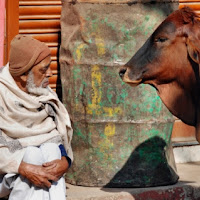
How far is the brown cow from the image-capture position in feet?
17.3

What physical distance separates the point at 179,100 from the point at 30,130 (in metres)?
1.09

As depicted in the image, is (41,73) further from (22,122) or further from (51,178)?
(51,178)

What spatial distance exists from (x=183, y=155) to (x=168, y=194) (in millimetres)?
1206

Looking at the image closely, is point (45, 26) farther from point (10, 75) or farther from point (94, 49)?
point (10, 75)

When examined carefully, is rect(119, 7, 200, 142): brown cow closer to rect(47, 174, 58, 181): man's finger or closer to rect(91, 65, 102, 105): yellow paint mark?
rect(47, 174, 58, 181): man's finger

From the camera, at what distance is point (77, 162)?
6828mm

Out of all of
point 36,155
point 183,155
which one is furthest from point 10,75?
point 183,155

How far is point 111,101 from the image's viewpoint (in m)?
6.62

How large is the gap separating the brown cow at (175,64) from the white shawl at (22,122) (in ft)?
2.25

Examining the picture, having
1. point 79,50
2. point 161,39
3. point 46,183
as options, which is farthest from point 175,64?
point 79,50

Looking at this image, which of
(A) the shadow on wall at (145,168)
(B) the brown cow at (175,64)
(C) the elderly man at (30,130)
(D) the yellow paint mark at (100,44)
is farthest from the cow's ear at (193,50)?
(A) the shadow on wall at (145,168)

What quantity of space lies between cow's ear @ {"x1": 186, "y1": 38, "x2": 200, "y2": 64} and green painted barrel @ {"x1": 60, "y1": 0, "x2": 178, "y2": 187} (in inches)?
54.4

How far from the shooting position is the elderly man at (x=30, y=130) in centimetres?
545

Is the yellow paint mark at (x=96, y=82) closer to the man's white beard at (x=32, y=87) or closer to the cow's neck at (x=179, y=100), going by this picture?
the man's white beard at (x=32, y=87)
